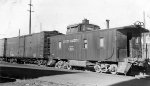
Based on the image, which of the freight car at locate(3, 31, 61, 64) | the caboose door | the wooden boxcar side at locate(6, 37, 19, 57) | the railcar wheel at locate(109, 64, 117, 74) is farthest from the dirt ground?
the wooden boxcar side at locate(6, 37, 19, 57)

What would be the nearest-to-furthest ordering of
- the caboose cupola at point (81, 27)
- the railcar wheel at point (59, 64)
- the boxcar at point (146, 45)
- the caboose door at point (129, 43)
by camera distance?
1. the boxcar at point (146, 45)
2. the caboose door at point (129, 43)
3. the railcar wheel at point (59, 64)
4. the caboose cupola at point (81, 27)

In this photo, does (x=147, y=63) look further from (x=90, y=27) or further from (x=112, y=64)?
(x=90, y=27)

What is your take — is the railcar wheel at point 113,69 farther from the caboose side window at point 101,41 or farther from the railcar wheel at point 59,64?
the railcar wheel at point 59,64

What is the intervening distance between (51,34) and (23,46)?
5924 millimetres

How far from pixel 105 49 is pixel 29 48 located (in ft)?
42.8

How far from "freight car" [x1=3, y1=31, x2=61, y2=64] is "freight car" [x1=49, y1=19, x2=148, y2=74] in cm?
353

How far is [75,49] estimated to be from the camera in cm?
1898

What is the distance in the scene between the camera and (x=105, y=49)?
1630 centimetres

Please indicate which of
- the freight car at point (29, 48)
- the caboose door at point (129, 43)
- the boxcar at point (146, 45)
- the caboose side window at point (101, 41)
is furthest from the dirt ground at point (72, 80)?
the freight car at point (29, 48)

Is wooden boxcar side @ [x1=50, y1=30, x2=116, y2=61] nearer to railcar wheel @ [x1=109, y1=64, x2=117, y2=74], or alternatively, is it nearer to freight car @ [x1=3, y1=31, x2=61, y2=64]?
railcar wheel @ [x1=109, y1=64, x2=117, y2=74]

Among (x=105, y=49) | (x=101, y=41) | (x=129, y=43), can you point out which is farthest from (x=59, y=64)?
(x=129, y=43)

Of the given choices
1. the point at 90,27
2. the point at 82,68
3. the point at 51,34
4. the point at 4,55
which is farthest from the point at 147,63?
the point at 4,55

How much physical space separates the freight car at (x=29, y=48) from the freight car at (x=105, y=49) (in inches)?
139

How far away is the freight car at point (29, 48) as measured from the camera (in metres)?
23.3
